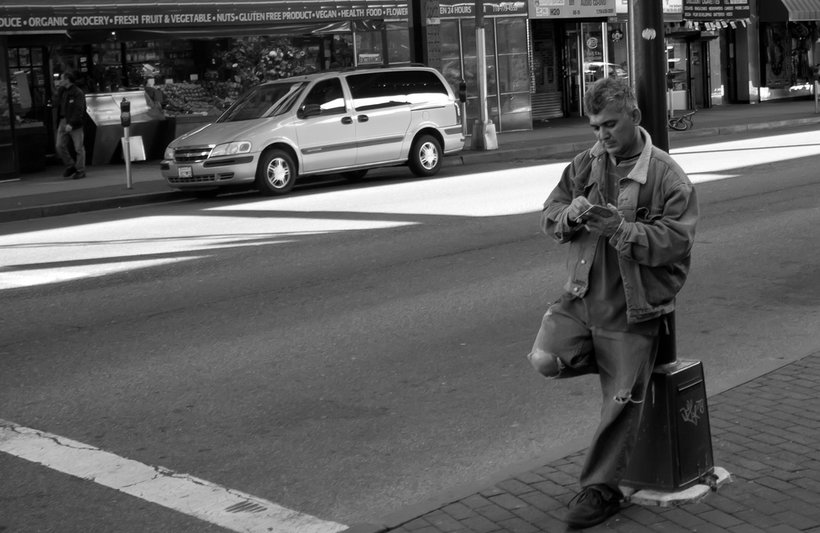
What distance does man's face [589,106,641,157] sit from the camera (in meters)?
4.57

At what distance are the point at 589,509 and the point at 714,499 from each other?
2.13ft

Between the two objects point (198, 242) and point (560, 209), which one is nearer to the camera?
point (560, 209)

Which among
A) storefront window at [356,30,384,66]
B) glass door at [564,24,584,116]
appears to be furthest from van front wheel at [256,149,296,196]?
glass door at [564,24,584,116]

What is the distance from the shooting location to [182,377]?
7.56 metres

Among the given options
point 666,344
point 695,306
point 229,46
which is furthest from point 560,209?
point 229,46

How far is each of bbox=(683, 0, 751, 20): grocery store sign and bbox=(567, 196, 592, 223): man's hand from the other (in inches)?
1293

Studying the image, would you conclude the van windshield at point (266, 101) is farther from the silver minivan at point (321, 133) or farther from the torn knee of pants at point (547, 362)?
the torn knee of pants at point (547, 362)

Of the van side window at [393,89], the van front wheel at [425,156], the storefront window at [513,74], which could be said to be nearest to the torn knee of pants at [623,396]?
the van side window at [393,89]

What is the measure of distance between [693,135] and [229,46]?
1092cm

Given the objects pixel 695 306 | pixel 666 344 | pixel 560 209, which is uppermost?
pixel 560 209

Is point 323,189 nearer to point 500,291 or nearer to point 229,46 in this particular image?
point 229,46

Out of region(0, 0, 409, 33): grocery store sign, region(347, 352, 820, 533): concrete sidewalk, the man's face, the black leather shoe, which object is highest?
region(0, 0, 409, 33): grocery store sign

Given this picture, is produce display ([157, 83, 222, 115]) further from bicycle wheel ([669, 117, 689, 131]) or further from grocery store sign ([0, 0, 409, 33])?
Result: bicycle wheel ([669, 117, 689, 131])

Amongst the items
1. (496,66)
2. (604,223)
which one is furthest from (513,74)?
(604,223)
